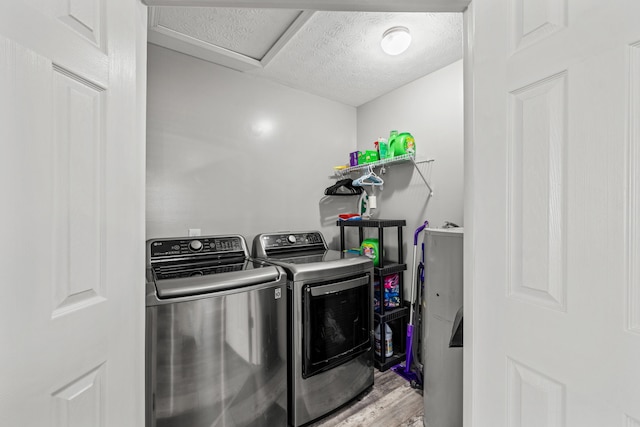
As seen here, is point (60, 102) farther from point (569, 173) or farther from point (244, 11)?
point (244, 11)

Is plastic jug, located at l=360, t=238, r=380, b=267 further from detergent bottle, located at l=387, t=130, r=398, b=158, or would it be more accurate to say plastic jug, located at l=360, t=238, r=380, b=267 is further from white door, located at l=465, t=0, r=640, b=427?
white door, located at l=465, t=0, r=640, b=427

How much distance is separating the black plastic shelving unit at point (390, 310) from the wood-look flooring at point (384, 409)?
20 centimetres

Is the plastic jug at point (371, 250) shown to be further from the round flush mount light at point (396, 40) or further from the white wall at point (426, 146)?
the round flush mount light at point (396, 40)

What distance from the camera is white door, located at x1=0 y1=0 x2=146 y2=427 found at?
506 mm

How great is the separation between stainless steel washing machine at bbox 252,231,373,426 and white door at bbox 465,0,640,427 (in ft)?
3.34

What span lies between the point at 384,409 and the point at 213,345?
126 cm

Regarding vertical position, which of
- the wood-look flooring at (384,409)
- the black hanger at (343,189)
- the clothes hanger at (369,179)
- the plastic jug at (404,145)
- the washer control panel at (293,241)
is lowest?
the wood-look flooring at (384,409)

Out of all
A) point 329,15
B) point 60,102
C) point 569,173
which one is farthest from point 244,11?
point 569,173

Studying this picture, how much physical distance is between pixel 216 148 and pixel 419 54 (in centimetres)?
173

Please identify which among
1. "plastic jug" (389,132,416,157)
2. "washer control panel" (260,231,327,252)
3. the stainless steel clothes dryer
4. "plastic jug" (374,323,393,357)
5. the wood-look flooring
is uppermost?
"plastic jug" (389,132,416,157)

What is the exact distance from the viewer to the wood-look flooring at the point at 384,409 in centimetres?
169

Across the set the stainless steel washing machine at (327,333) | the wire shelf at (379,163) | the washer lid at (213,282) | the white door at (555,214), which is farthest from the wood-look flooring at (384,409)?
the wire shelf at (379,163)

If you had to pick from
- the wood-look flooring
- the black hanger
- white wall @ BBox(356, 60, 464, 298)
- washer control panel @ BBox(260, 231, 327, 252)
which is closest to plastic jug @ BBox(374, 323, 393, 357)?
the wood-look flooring

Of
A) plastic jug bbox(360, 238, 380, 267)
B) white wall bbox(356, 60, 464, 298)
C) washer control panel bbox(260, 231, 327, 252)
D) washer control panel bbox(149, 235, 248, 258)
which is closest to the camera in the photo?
washer control panel bbox(149, 235, 248, 258)
